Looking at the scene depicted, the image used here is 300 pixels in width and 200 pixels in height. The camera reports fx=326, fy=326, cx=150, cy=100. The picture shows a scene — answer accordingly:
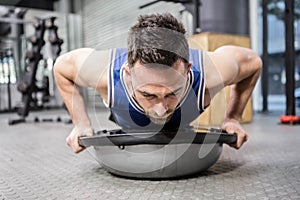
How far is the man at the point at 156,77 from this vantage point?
743 millimetres

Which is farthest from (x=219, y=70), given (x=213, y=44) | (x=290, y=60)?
(x=290, y=60)

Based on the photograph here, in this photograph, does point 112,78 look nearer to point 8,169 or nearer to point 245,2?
point 8,169

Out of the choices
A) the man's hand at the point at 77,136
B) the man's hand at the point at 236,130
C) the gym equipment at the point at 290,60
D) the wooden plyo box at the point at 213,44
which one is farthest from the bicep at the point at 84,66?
the gym equipment at the point at 290,60

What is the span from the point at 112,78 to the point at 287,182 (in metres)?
0.51

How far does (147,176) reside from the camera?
33.9 inches

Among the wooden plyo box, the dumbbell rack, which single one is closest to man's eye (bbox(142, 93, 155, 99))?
the wooden plyo box

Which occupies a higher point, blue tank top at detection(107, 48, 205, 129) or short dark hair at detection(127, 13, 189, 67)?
short dark hair at detection(127, 13, 189, 67)

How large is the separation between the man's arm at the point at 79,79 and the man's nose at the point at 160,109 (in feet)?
0.57

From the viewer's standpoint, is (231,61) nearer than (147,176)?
No

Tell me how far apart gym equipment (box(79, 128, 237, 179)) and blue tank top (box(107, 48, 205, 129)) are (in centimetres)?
5

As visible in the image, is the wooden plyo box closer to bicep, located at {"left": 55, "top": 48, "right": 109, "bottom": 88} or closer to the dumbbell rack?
bicep, located at {"left": 55, "top": 48, "right": 109, "bottom": 88}

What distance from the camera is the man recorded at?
2.44ft

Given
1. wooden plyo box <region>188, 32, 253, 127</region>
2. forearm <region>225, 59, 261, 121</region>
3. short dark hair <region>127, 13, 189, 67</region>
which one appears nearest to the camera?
short dark hair <region>127, 13, 189, 67</region>

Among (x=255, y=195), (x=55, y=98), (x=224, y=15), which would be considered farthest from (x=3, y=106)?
(x=255, y=195)
